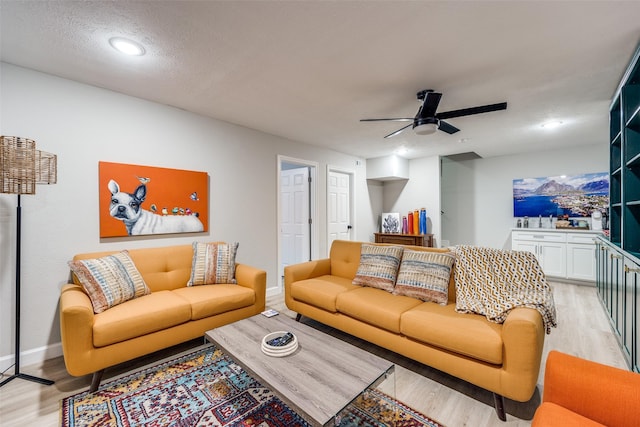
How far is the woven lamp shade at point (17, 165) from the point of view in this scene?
1944 millimetres

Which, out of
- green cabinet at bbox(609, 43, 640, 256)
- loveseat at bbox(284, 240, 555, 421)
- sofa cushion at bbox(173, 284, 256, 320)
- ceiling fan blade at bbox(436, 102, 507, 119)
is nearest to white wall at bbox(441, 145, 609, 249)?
green cabinet at bbox(609, 43, 640, 256)

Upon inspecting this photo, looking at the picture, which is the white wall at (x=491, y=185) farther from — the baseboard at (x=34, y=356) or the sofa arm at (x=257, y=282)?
the baseboard at (x=34, y=356)

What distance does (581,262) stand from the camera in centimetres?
448

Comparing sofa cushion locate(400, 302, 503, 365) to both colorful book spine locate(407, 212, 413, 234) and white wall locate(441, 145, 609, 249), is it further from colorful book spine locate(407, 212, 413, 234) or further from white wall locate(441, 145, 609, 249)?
white wall locate(441, 145, 609, 249)

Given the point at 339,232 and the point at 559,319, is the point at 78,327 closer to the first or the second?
the point at 339,232

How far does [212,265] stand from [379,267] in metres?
1.76

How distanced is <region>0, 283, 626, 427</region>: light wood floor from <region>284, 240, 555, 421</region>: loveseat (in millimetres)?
166

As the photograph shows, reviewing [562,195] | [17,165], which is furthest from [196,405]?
[562,195]

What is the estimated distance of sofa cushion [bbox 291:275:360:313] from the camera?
8.69 ft

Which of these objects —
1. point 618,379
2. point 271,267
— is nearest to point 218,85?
point 271,267

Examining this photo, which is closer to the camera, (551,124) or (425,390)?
(425,390)

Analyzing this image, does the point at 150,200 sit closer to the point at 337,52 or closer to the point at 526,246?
the point at 337,52

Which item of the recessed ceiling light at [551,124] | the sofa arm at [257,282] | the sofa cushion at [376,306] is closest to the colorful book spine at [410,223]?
the recessed ceiling light at [551,124]

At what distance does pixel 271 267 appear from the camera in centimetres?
413
